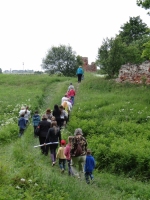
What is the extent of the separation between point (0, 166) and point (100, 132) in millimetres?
7960

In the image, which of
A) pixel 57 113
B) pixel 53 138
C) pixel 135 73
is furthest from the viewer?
pixel 135 73

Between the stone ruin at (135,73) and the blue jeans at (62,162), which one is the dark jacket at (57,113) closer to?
the blue jeans at (62,162)

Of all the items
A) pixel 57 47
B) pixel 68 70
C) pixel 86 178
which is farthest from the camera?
pixel 57 47

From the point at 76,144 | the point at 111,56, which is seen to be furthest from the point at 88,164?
the point at 111,56

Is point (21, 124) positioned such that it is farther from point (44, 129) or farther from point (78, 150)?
point (78, 150)

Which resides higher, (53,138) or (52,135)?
(52,135)

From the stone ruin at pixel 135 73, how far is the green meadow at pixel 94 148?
0.94 meters

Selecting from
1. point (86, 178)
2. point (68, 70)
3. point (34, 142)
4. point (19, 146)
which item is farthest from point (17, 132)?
point (68, 70)

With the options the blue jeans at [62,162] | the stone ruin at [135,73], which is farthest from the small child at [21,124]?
the stone ruin at [135,73]

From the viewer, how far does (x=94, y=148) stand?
14.0 m

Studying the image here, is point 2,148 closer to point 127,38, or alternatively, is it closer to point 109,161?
point 109,161

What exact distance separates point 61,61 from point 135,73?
63.1ft

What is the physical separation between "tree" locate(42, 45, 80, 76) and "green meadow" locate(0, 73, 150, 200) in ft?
58.9

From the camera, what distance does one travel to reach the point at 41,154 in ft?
43.2
